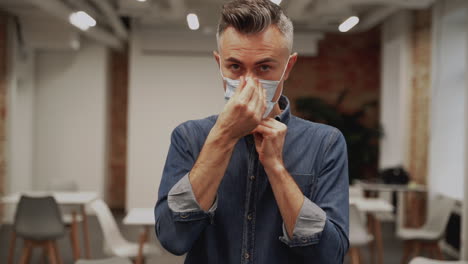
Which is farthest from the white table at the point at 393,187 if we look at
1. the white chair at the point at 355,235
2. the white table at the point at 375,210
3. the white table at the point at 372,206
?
the white chair at the point at 355,235

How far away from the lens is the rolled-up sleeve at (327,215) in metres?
1.00

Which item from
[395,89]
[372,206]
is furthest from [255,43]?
[395,89]

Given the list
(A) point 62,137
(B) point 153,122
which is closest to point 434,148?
(B) point 153,122

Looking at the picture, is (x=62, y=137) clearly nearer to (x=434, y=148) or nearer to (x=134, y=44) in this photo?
(x=134, y=44)

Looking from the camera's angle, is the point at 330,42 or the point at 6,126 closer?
the point at 6,126

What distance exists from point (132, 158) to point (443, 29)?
5.27 metres

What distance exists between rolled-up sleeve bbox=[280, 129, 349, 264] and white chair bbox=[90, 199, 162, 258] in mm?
3427

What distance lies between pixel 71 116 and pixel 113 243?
5255mm

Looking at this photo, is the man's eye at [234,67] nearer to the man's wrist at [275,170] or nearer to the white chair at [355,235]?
the man's wrist at [275,170]

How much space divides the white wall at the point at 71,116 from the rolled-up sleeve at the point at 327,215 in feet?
27.8

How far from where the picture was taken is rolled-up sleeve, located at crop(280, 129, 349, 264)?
1.00 m

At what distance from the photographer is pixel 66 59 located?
9.21 metres

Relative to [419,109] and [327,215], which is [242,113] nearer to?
[327,215]

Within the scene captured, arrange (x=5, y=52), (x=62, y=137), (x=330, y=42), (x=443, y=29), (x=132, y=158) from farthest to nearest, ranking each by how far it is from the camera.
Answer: (x=330, y=42), (x=62, y=137), (x=132, y=158), (x=5, y=52), (x=443, y=29)
